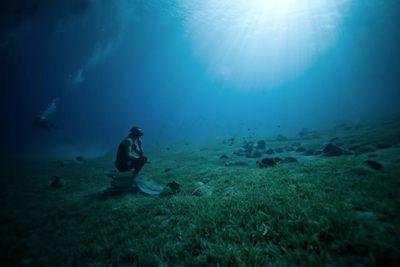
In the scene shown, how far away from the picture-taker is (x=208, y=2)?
154ft

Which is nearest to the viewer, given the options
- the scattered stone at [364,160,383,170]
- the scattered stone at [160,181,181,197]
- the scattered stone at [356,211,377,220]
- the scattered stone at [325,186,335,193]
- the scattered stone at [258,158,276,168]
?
the scattered stone at [356,211,377,220]

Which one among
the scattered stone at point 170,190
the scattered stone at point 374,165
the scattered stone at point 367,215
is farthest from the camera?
the scattered stone at point 170,190

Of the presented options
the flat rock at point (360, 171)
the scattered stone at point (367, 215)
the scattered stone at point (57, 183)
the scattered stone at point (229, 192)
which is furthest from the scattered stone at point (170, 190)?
the scattered stone at point (57, 183)

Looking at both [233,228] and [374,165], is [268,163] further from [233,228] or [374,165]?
[233,228]

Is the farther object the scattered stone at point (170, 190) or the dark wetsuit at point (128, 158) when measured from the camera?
the dark wetsuit at point (128, 158)

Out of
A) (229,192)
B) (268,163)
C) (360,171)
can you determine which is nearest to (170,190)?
(229,192)

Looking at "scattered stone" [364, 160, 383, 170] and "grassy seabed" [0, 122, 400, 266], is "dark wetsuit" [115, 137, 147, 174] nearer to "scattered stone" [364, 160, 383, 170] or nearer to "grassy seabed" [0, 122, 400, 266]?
"grassy seabed" [0, 122, 400, 266]

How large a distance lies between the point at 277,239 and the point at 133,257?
10.2 ft

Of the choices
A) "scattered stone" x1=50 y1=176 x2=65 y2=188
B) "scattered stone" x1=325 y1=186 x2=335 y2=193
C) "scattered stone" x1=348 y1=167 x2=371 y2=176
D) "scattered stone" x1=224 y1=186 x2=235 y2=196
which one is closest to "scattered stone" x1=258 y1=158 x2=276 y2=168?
"scattered stone" x1=224 y1=186 x2=235 y2=196

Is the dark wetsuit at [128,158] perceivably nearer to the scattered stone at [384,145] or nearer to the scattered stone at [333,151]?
the scattered stone at [333,151]

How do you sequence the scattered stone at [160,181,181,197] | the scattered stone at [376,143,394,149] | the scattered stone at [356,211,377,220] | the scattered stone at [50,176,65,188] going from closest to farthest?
1. the scattered stone at [356,211,377,220]
2. the scattered stone at [160,181,181,197]
3. the scattered stone at [50,176,65,188]
4. the scattered stone at [376,143,394,149]

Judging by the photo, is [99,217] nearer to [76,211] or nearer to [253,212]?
[76,211]

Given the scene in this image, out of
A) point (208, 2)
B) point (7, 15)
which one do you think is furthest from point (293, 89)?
point (7, 15)

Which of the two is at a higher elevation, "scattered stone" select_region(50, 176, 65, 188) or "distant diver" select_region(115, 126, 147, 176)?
"distant diver" select_region(115, 126, 147, 176)
